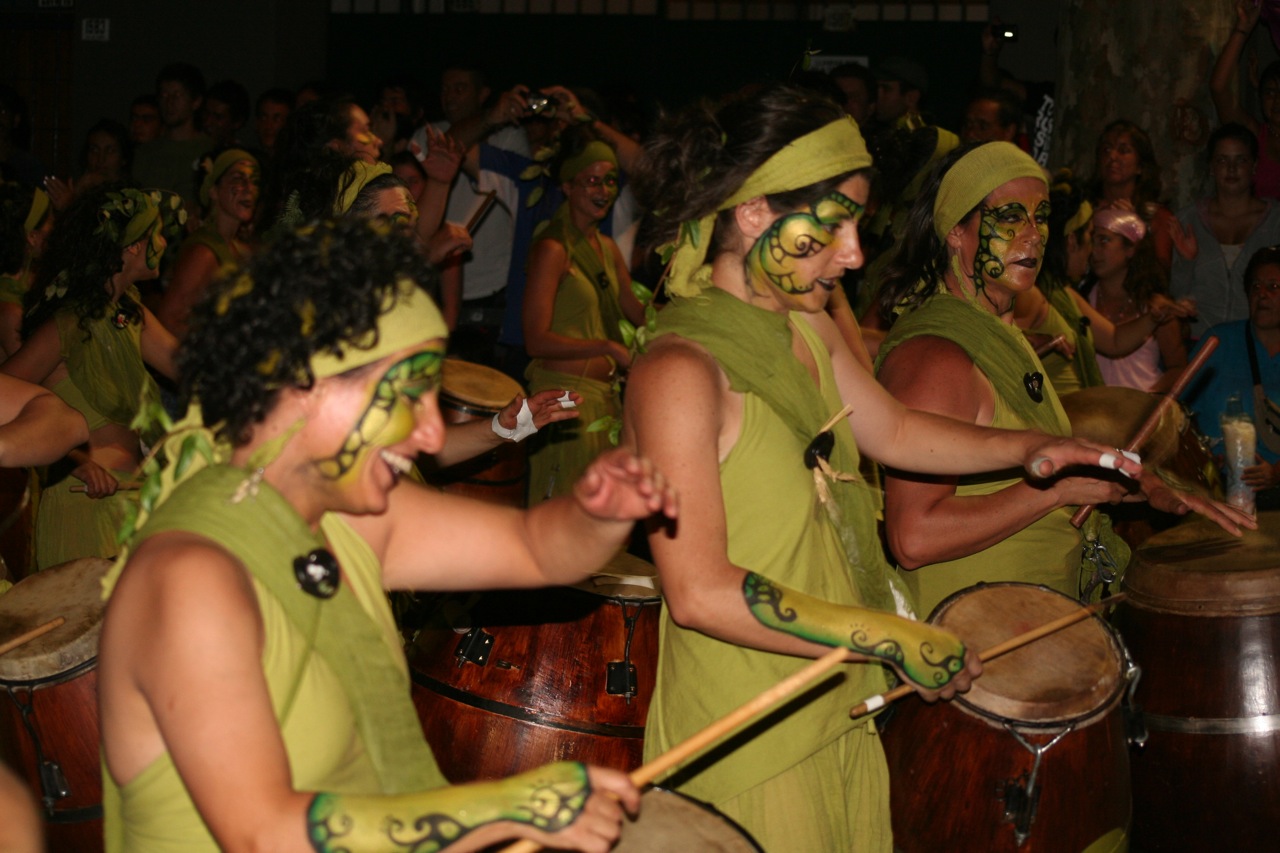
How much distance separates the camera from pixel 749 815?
265 centimetres

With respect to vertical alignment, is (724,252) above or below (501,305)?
above

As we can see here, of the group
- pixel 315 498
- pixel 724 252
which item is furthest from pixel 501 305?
pixel 315 498

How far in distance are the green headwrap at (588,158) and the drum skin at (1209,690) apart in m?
3.75

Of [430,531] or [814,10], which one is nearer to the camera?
[430,531]

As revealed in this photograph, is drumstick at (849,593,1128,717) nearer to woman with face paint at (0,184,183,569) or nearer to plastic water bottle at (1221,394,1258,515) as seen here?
plastic water bottle at (1221,394,1258,515)

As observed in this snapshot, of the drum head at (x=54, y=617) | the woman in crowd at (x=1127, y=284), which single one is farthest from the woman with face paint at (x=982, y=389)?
the woman in crowd at (x=1127, y=284)

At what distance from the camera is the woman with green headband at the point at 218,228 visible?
5.88 m

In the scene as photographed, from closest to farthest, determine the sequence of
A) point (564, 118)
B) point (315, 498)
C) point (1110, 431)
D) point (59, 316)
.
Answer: point (315, 498), point (1110, 431), point (59, 316), point (564, 118)

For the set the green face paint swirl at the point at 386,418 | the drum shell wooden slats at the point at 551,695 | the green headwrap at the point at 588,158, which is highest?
the green headwrap at the point at 588,158

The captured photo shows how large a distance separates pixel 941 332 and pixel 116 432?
2.90m

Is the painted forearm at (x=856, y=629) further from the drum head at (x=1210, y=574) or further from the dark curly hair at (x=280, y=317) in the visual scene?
the drum head at (x=1210, y=574)

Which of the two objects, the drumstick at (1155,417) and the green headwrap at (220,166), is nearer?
the drumstick at (1155,417)

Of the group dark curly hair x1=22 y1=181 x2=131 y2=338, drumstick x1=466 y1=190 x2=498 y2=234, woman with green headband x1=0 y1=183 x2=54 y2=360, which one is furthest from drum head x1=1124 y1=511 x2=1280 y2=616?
drumstick x1=466 y1=190 x2=498 y2=234

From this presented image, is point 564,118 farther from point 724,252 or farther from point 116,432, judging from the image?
point 724,252
